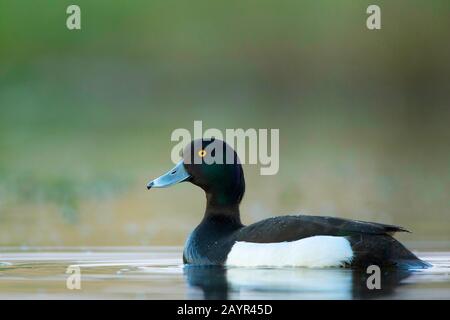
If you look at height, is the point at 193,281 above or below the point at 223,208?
below

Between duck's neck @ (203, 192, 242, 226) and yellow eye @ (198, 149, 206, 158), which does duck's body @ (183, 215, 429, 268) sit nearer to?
duck's neck @ (203, 192, 242, 226)

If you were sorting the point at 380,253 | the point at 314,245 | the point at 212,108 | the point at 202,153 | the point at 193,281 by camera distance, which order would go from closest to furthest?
1. the point at 193,281
2. the point at 380,253
3. the point at 314,245
4. the point at 202,153
5. the point at 212,108

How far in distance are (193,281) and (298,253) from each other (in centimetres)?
99

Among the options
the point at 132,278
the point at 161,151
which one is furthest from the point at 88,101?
the point at 132,278

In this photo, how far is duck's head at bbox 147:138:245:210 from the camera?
32.4 feet

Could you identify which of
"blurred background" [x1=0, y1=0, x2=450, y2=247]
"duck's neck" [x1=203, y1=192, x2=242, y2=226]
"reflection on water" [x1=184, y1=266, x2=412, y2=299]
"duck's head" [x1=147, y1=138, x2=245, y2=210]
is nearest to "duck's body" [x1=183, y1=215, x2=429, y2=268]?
"reflection on water" [x1=184, y1=266, x2=412, y2=299]

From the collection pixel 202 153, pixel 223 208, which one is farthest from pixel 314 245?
pixel 202 153

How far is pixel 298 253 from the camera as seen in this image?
8.94 meters

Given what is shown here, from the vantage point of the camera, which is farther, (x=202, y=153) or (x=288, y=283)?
(x=202, y=153)

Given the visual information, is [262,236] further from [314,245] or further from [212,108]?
[212,108]

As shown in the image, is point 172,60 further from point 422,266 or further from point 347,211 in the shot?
point 422,266

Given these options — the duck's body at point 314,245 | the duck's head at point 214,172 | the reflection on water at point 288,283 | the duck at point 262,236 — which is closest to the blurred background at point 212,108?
the duck's head at point 214,172

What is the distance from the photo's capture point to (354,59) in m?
18.0

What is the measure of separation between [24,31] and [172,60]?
90.6 inches
